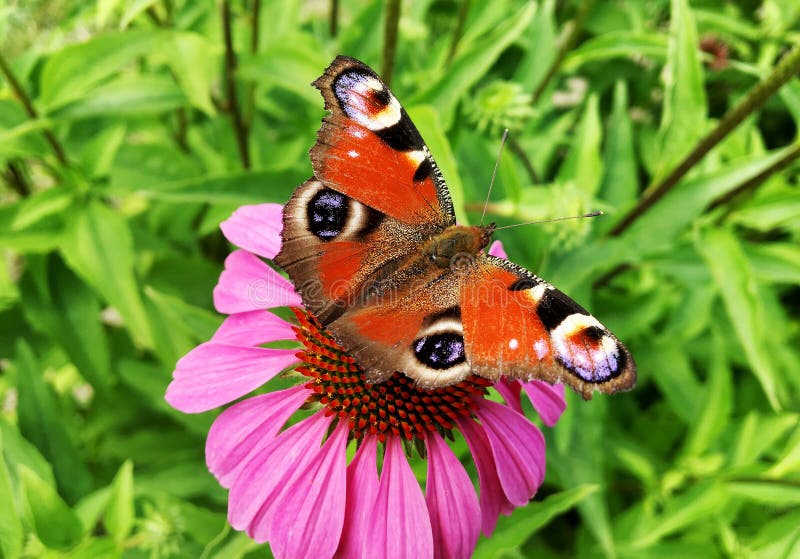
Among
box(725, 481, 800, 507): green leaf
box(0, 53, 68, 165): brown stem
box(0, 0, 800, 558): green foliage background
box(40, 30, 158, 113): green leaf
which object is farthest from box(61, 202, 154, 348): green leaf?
box(725, 481, 800, 507): green leaf

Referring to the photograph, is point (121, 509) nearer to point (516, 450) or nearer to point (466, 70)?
point (516, 450)

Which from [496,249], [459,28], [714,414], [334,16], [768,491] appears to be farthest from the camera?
[334,16]

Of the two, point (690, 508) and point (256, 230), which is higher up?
point (256, 230)

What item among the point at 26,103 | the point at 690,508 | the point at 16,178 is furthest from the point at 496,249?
the point at 16,178

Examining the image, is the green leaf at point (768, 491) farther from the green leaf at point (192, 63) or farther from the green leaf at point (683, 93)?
the green leaf at point (192, 63)

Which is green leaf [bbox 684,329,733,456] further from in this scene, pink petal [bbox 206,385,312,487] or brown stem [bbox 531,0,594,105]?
pink petal [bbox 206,385,312,487]
